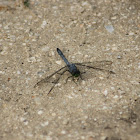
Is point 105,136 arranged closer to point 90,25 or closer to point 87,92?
point 87,92

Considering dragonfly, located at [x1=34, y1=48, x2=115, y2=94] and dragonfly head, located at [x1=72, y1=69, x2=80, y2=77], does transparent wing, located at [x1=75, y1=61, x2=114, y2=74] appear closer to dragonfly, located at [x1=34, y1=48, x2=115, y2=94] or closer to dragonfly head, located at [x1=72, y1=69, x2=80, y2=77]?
dragonfly, located at [x1=34, y1=48, x2=115, y2=94]

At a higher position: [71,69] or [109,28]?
[71,69]

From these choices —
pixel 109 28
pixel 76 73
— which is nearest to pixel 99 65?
pixel 76 73

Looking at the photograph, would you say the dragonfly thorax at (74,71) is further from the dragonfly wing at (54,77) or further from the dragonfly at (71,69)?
the dragonfly wing at (54,77)

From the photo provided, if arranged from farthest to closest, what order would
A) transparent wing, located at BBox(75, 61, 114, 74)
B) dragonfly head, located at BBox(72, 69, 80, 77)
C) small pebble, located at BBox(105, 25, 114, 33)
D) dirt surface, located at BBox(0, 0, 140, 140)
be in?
1. small pebble, located at BBox(105, 25, 114, 33)
2. transparent wing, located at BBox(75, 61, 114, 74)
3. dragonfly head, located at BBox(72, 69, 80, 77)
4. dirt surface, located at BBox(0, 0, 140, 140)

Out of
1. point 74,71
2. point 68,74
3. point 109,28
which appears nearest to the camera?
point 74,71

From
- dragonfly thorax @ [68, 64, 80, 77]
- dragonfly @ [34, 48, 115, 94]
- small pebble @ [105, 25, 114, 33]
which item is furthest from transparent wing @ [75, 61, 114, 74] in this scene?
small pebble @ [105, 25, 114, 33]

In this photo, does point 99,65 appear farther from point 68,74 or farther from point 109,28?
point 109,28

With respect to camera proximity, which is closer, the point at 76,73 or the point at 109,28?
the point at 76,73

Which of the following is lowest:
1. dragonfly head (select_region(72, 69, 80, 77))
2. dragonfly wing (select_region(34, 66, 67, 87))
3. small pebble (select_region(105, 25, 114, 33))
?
small pebble (select_region(105, 25, 114, 33))

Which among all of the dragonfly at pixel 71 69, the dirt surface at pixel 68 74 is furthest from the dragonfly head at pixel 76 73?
the dirt surface at pixel 68 74
